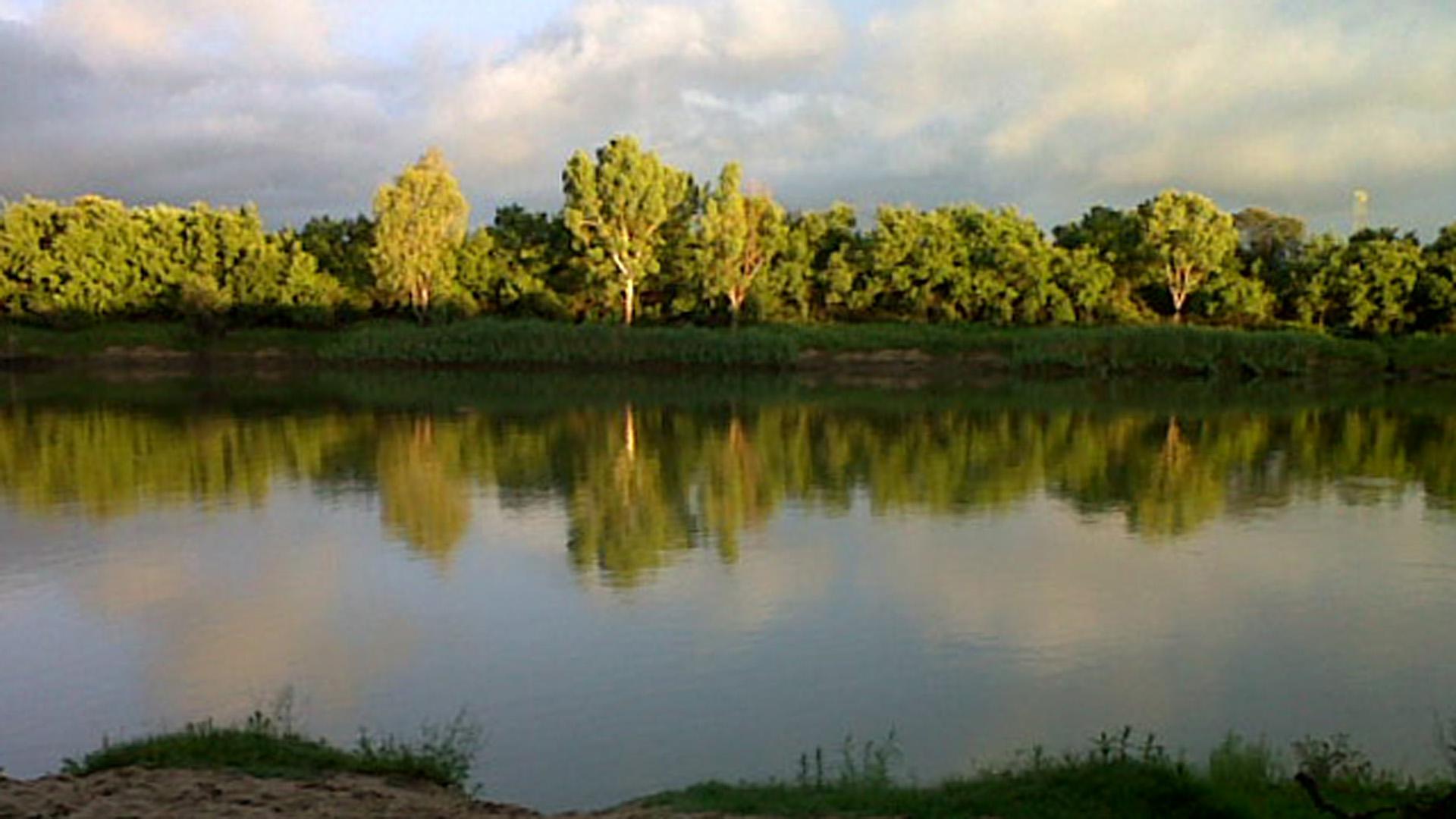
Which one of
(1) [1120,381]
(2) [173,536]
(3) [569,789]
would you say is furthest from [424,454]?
(1) [1120,381]

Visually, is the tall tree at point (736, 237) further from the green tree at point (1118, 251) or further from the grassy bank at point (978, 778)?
the grassy bank at point (978, 778)

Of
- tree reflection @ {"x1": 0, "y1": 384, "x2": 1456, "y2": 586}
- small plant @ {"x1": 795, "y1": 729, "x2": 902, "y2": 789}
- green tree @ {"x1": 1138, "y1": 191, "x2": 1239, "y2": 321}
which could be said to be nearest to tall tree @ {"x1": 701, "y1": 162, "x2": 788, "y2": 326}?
green tree @ {"x1": 1138, "y1": 191, "x2": 1239, "y2": 321}

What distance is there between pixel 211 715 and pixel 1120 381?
47663 millimetres

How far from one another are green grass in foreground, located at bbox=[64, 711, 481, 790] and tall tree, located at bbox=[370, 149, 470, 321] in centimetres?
5614

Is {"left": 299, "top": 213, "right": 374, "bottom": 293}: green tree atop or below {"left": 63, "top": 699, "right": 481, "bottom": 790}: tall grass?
atop

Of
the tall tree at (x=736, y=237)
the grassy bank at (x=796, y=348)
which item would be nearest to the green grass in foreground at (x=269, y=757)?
the grassy bank at (x=796, y=348)

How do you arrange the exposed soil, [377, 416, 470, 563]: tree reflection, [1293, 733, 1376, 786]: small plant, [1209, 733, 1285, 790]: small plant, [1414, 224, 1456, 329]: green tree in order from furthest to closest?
[1414, 224, 1456, 329]: green tree < [377, 416, 470, 563]: tree reflection < [1293, 733, 1376, 786]: small plant < [1209, 733, 1285, 790]: small plant < the exposed soil

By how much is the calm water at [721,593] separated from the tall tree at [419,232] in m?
33.3

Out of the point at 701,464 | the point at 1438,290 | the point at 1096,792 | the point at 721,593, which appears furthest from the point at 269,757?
Answer: the point at 1438,290

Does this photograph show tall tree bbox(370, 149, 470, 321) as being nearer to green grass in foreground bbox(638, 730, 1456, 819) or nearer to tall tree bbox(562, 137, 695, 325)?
tall tree bbox(562, 137, 695, 325)

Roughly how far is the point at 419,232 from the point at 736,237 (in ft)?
53.5

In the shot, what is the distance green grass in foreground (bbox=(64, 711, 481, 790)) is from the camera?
7.55 m

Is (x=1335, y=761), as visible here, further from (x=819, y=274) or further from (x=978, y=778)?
(x=819, y=274)

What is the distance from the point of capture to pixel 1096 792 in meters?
6.80
